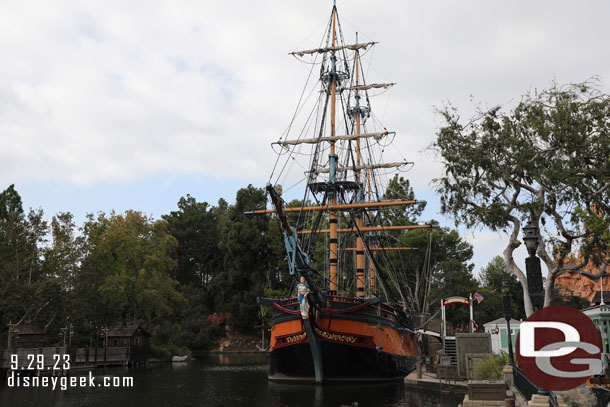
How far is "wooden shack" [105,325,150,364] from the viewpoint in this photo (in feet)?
151

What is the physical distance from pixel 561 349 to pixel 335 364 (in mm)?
21476

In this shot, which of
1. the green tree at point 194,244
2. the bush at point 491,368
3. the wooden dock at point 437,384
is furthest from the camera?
the green tree at point 194,244

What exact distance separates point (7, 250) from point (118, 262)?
11.8m

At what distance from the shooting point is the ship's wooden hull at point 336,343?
26844 mm

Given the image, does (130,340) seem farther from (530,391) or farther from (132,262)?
(530,391)

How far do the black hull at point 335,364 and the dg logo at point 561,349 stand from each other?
812 inches

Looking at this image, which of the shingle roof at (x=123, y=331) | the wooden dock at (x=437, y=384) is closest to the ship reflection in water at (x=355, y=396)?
the wooden dock at (x=437, y=384)

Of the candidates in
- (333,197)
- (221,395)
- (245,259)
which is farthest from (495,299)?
(221,395)

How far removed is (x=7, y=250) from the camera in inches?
1676

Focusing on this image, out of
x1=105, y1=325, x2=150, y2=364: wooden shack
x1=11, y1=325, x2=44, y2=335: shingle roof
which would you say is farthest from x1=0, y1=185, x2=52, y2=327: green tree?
x1=105, y1=325, x2=150, y2=364: wooden shack

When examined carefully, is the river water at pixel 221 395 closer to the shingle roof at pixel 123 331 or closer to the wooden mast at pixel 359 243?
the wooden mast at pixel 359 243

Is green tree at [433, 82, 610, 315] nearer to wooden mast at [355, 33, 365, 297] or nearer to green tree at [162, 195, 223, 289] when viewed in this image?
wooden mast at [355, 33, 365, 297]

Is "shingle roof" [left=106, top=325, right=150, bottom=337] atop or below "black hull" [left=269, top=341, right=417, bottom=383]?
atop

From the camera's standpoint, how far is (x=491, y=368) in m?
21.6
